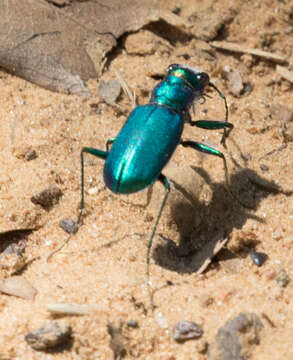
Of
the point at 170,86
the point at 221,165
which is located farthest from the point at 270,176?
the point at 170,86

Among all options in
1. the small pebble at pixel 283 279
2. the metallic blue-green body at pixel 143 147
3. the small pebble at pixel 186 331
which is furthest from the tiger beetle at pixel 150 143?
the small pebble at pixel 283 279

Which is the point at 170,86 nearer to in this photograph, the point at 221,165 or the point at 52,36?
the point at 221,165

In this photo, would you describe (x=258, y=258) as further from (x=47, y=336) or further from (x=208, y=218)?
(x=47, y=336)

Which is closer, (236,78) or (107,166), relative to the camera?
(107,166)

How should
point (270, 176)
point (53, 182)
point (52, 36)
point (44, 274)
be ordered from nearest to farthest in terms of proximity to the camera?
point (44, 274) → point (53, 182) → point (270, 176) → point (52, 36)

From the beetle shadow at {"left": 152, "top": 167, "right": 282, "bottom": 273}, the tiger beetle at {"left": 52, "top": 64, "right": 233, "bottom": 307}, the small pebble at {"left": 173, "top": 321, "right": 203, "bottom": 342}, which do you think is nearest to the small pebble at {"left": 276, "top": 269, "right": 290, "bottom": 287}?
the beetle shadow at {"left": 152, "top": 167, "right": 282, "bottom": 273}

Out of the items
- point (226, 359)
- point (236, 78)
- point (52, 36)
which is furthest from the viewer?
point (236, 78)

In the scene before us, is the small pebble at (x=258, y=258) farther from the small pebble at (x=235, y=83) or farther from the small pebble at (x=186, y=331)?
the small pebble at (x=235, y=83)

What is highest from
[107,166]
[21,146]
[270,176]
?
[107,166]
